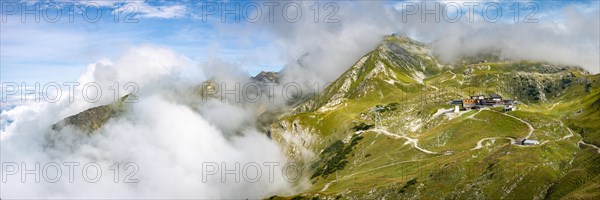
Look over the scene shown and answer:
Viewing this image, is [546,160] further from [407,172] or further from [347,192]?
[347,192]

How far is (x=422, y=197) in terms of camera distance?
140 metres

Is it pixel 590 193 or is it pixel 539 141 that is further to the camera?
pixel 539 141

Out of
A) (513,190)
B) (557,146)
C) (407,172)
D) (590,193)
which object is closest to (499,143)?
(557,146)

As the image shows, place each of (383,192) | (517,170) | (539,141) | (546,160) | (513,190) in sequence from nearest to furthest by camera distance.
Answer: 1. (513,190)
2. (517,170)
3. (546,160)
4. (383,192)
5. (539,141)

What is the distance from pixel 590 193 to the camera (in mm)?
107688

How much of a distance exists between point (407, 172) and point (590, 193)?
8265 cm

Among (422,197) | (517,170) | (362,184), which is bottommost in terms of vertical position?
(362,184)

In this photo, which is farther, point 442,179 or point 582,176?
point 442,179

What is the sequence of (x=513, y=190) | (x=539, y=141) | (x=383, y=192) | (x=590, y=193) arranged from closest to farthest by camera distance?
(x=590, y=193)
(x=513, y=190)
(x=383, y=192)
(x=539, y=141)

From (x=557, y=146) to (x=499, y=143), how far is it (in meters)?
24.7

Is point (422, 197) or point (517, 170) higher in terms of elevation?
point (517, 170)

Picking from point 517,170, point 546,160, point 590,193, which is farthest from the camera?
point 546,160

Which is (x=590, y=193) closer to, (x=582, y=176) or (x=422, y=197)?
(x=582, y=176)

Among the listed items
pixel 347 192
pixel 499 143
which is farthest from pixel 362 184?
pixel 499 143
